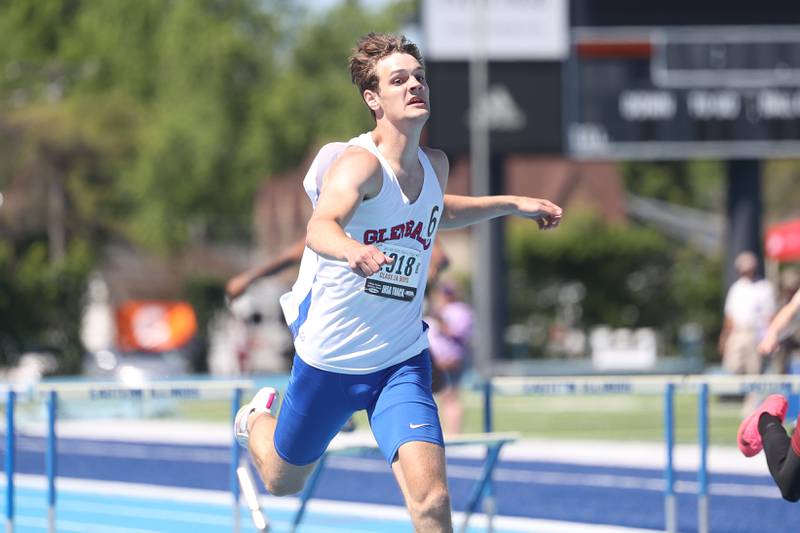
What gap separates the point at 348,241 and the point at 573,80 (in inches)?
692

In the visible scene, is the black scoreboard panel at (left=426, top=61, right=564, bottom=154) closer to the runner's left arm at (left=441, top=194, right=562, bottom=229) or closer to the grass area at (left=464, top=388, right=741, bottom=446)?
the grass area at (left=464, top=388, right=741, bottom=446)

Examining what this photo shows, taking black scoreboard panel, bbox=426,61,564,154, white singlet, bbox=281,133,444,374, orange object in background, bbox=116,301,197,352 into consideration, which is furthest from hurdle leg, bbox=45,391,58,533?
orange object in background, bbox=116,301,197,352

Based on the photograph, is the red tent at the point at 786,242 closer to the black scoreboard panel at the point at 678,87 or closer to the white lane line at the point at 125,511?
the black scoreboard panel at the point at 678,87

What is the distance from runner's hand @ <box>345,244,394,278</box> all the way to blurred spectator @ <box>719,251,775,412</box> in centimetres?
1410

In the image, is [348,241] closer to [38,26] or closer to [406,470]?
[406,470]

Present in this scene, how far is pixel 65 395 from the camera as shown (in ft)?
29.2

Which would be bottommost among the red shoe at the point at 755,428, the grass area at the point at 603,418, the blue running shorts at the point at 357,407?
the grass area at the point at 603,418

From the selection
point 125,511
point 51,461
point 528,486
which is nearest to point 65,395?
point 51,461

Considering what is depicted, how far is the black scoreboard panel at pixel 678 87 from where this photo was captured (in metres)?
22.0

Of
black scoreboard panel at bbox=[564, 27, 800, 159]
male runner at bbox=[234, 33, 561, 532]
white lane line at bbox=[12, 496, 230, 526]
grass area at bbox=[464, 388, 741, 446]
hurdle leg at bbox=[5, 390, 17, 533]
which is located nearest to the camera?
male runner at bbox=[234, 33, 561, 532]

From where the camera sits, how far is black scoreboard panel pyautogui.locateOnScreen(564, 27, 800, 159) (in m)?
22.0

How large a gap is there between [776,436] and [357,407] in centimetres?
205

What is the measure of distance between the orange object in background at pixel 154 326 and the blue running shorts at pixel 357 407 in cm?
3327

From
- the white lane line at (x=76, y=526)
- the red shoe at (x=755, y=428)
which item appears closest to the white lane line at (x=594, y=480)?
the white lane line at (x=76, y=526)
